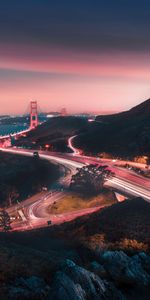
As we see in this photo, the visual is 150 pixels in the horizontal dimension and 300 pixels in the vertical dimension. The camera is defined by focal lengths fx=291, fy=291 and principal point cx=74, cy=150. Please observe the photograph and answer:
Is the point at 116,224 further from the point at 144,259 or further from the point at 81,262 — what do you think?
the point at 81,262

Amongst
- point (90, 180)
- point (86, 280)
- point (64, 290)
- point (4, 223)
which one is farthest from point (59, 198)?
point (64, 290)

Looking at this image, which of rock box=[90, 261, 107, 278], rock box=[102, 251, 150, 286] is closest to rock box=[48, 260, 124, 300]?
rock box=[90, 261, 107, 278]

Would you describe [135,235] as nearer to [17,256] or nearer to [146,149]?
[17,256]

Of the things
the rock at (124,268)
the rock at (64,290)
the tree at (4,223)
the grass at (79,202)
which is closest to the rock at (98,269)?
the rock at (124,268)

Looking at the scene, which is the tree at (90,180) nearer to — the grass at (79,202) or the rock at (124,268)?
the grass at (79,202)

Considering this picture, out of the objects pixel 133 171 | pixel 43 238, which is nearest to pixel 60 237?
pixel 43 238
